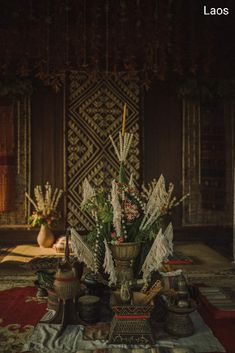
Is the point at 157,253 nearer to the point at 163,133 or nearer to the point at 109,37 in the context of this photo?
the point at 163,133

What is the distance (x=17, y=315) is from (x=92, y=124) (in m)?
4.78

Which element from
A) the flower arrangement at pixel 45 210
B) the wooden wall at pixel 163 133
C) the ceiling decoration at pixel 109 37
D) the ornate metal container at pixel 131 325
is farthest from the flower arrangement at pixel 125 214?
the wooden wall at pixel 163 133

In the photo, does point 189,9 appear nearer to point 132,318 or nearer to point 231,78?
point 231,78

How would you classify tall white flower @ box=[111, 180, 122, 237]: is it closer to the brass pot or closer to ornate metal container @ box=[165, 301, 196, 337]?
the brass pot

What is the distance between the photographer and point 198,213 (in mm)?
8219

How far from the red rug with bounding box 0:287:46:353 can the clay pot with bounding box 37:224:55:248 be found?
2640mm

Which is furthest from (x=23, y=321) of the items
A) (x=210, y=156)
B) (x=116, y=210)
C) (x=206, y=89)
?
(x=206, y=89)

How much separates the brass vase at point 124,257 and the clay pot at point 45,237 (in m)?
3.97

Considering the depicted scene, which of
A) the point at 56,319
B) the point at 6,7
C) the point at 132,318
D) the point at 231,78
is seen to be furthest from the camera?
the point at 231,78

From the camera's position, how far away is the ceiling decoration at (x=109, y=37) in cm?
741

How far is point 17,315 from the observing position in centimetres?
379

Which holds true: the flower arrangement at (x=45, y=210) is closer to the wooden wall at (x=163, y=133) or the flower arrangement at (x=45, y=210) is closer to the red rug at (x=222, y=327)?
the wooden wall at (x=163, y=133)

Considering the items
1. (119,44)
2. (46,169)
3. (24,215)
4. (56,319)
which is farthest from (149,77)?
(56,319)

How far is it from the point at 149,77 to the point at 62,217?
113 inches
